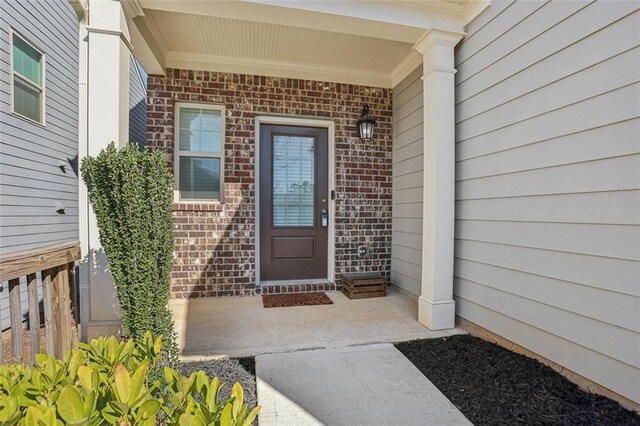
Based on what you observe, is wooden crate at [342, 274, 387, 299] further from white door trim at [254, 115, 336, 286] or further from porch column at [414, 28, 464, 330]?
porch column at [414, 28, 464, 330]

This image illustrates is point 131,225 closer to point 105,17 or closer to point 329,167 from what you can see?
point 105,17

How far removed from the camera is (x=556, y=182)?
192cm

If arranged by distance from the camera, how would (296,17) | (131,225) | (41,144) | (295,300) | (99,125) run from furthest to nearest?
(41,144)
(295,300)
(296,17)
(99,125)
(131,225)

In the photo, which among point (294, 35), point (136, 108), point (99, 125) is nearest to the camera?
point (99, 125)

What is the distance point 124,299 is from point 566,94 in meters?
2.74

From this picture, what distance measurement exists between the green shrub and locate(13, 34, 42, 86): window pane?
3179 mm

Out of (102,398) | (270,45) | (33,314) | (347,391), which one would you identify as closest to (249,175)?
(270,45)

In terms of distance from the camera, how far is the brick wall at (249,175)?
11.6 ft

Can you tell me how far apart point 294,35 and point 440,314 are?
2.97 meters

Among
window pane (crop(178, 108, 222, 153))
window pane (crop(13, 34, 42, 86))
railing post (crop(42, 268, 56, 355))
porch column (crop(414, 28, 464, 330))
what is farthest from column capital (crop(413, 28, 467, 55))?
window pane (crop(13, 34, 42, 86))

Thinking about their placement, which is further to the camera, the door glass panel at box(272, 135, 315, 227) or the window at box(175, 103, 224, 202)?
the door glass panel at box(272, 135, 315, 227)

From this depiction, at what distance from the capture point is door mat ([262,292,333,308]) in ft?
11.1

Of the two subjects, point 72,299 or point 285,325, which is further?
point 285,325

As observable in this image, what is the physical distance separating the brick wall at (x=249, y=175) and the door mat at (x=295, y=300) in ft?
0.36
